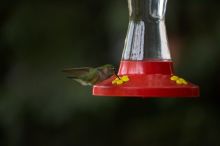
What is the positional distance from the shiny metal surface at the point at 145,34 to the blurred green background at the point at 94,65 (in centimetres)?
274

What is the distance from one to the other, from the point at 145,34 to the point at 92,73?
0.50 meters

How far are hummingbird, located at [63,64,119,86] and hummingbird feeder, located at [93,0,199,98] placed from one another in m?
0.22

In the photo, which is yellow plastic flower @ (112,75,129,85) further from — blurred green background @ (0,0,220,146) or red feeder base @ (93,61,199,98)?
blurred green background @ (0,0,220,146)

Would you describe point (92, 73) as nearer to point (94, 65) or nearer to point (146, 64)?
point (146, 64)

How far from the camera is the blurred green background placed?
6.50 meters

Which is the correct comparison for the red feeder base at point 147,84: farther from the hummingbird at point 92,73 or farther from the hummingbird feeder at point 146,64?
the hummingbird at point 92,73

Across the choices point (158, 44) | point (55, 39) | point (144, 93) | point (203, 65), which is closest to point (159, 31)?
point (158, 44)

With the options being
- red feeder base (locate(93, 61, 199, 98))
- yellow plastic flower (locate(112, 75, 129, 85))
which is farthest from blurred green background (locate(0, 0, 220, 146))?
yellow plastic flower (locate(112, 75, 129, 85))

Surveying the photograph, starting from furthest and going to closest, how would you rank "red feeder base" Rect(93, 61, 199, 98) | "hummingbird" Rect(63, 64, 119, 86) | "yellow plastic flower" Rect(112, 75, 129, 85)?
"hummingbird" Rect(63, 64, 119, 86), "yellow plastic flower" Rect(112, 75, 129, 85), "red feeder base" Rect(93, 61, 199, 98)

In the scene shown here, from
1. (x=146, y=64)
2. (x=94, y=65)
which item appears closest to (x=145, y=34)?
(x=146, y=64)

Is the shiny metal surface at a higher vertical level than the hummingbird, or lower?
higher

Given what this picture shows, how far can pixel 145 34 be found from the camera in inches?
138

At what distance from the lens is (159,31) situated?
3543 millimetres

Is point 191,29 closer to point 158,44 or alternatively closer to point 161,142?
point 161,142
